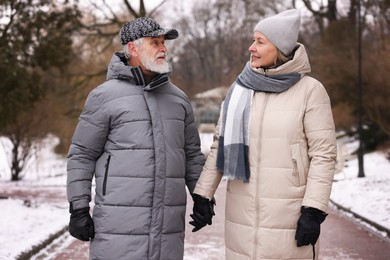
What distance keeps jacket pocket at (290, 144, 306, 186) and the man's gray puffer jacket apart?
739 mm

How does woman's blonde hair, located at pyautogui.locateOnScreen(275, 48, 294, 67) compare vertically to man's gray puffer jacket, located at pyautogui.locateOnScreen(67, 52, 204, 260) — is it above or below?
above

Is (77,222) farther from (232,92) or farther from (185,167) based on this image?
(232,92)

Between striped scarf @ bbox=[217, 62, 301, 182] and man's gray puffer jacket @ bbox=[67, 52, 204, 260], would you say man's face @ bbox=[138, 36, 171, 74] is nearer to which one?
man's gray puffer jacket @ bbox=[67, 52, 204, 260]

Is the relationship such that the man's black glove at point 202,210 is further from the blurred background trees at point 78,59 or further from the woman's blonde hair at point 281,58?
the blurred background trees at point 78,59

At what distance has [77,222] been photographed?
3895 mm

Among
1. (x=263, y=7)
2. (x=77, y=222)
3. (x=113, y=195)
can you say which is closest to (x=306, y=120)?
(x=113, y=195)

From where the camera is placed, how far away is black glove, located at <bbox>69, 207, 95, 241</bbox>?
153 inches

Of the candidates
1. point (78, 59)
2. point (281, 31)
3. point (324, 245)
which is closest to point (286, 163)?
point (281, 31)

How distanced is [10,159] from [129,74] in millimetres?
21703

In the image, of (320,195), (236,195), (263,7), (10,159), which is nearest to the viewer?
(320,195)

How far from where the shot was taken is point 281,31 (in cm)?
388

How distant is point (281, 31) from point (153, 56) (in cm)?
82

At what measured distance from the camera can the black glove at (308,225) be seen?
3.67m

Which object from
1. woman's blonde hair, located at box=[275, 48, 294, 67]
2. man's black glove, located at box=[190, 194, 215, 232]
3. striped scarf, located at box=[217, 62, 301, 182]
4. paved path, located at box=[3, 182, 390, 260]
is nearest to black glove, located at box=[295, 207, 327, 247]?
striped scarf, located at box=[217, 62, 301, 182]
